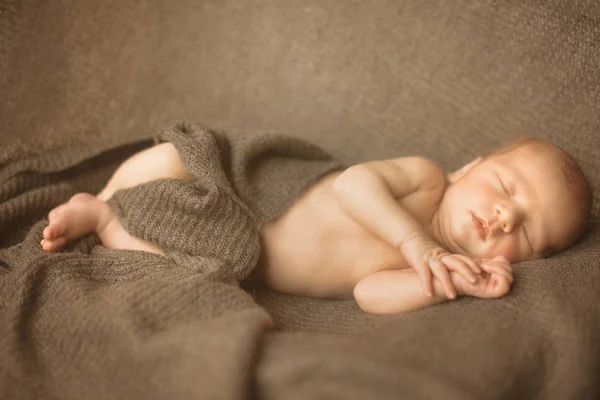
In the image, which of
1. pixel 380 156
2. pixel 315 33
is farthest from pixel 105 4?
pixel 380 156

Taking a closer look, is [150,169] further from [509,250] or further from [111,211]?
[509,250]

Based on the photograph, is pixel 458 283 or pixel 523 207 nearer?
pixel 458 283

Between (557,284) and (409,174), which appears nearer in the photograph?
(557,284)

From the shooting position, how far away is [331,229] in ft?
3.30

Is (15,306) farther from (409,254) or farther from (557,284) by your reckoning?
(557,284)

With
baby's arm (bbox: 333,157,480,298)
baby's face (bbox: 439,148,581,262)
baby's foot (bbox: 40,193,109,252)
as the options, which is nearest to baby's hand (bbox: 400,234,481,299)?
baby's arm (bbox: 333,157,480,298)

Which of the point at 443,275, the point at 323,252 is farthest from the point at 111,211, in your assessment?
the point at 443,275

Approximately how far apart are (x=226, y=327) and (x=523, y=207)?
0.55 m

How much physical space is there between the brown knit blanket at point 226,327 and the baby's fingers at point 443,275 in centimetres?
2

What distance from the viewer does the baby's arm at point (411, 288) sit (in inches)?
30.4

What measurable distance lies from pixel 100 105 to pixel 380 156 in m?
0.68

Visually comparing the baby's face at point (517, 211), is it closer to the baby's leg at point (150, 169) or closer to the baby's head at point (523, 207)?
the baby's head at point (523, 207)

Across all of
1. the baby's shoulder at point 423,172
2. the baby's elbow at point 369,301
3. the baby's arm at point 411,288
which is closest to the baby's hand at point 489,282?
the baby's arm at point 411,288

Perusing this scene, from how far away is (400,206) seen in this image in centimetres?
93
